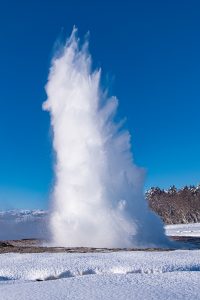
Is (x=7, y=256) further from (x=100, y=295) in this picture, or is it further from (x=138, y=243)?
(x=100, y=295)

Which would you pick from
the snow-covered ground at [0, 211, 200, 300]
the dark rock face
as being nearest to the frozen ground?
the snow-covered ground at [0, 211, 200, 300]

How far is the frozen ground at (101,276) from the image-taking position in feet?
44.8

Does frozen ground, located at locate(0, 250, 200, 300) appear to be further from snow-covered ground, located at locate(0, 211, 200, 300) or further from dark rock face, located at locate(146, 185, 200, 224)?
dark rock face, located at locate(146, 185, 200, 224)

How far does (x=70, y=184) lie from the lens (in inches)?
1298

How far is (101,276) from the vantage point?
16.4 meters

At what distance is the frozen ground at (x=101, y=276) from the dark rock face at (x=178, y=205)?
79.2 meters

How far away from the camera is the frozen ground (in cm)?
1365

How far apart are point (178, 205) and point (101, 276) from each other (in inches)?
3676

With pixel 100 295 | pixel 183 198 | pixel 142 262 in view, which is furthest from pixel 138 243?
pixel 183 198

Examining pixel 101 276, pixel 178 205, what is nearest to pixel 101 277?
pixel 101 276

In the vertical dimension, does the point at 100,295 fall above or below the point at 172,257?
below

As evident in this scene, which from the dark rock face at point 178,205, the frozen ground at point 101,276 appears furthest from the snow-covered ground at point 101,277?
the dark rock face at point 178,205

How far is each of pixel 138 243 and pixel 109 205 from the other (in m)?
2.91

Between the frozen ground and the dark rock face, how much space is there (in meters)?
79.2
